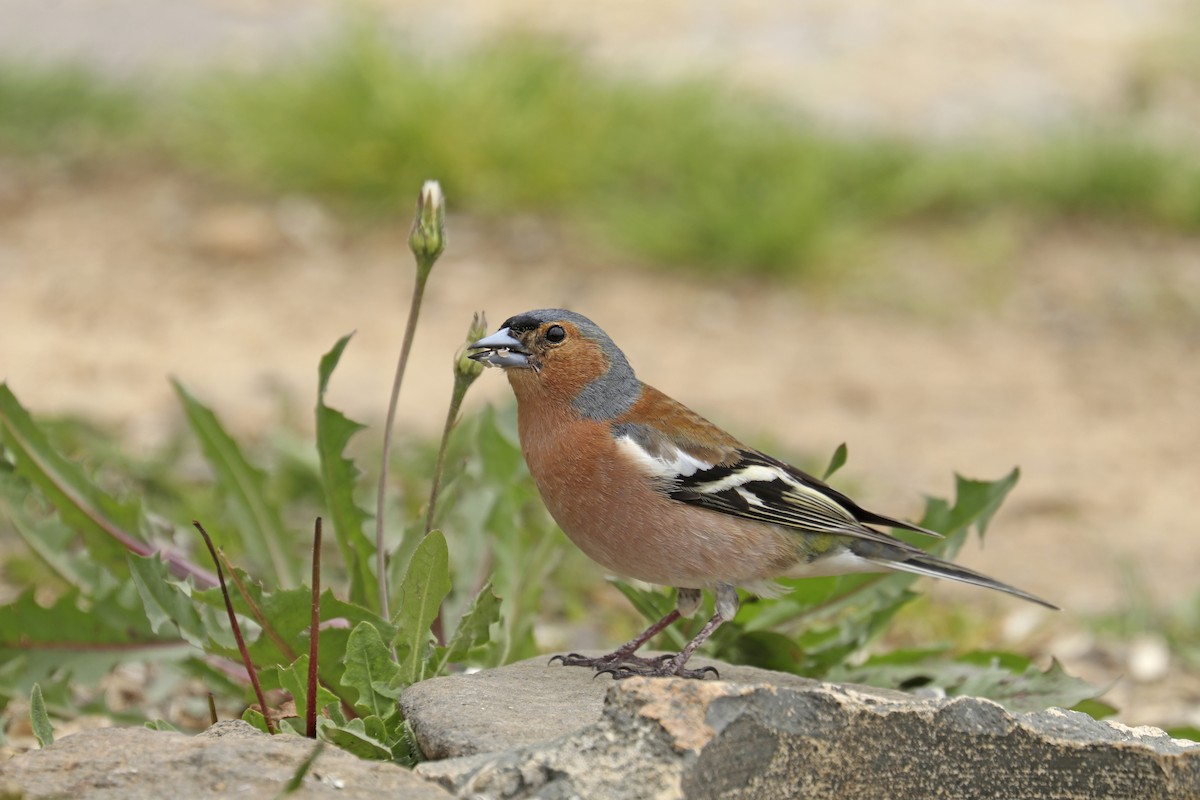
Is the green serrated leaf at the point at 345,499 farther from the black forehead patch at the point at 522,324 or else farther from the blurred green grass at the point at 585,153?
the blurred green grass at the point at 585,153

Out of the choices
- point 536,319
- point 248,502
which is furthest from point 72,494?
point 536,319

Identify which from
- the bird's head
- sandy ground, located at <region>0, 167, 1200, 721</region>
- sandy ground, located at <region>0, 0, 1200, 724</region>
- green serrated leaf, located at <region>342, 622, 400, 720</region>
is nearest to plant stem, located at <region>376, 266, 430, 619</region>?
the bird's head

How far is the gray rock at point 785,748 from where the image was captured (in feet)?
7.93

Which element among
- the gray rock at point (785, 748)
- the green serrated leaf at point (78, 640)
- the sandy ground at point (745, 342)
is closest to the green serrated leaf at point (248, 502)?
the green serrated leaf at point (78, 640)

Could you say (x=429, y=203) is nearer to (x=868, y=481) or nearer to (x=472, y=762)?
(x=472, y=762)

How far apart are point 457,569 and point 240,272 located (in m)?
4.67

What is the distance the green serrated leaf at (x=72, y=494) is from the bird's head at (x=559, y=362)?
3.70 ft

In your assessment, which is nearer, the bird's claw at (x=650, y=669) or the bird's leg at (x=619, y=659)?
the bird's claw at (x=650, y=669)

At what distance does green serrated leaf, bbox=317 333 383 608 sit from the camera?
3.70m

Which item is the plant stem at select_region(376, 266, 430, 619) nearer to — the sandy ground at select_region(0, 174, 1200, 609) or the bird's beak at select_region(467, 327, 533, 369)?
the bird's beak at select_region(467, 327, 533, 369)

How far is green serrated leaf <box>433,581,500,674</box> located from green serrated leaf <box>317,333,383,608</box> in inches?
17.0

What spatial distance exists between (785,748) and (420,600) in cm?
94

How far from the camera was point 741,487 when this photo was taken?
3.53 m

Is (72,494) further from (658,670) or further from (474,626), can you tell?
(658,670)
